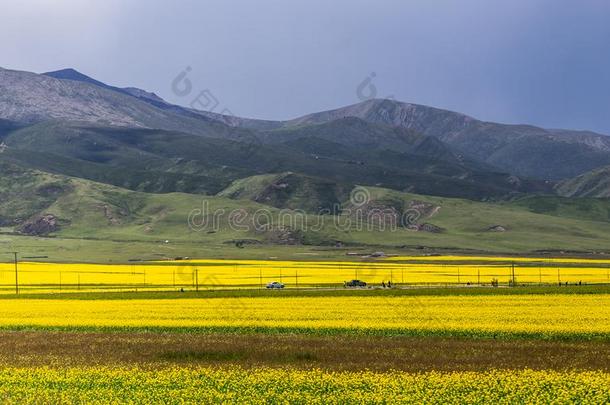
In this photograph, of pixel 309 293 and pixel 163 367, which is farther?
pixel 309 293

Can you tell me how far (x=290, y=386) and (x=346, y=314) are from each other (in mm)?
21658

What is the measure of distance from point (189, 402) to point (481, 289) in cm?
4584

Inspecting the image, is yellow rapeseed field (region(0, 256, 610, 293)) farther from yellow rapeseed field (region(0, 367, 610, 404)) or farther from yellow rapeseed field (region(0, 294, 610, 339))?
yellow rapeseed field (region(0, 367, 610, 404))

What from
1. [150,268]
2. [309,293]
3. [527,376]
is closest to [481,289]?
[309,293]

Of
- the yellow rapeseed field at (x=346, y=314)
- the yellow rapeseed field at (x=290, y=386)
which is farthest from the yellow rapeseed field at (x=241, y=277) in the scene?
the yellow rapeseed field at (x=290, y=386)

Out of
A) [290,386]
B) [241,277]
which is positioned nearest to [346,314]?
[290,386]

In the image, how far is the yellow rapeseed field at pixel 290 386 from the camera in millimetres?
24500

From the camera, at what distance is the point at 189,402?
2386 centimetres

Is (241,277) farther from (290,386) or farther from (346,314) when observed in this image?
(290,386)

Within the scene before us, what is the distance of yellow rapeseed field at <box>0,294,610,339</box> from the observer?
4138cm

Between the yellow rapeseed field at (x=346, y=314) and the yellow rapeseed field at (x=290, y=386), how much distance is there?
12.6m

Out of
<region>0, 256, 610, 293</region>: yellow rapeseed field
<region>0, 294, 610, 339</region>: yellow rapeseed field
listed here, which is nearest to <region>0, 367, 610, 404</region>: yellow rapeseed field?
<region>0, 294, 610, 339</region>: yellow rapeseed field

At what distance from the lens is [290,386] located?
26625 millimetres

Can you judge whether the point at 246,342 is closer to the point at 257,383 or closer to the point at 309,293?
the point at 257,383
